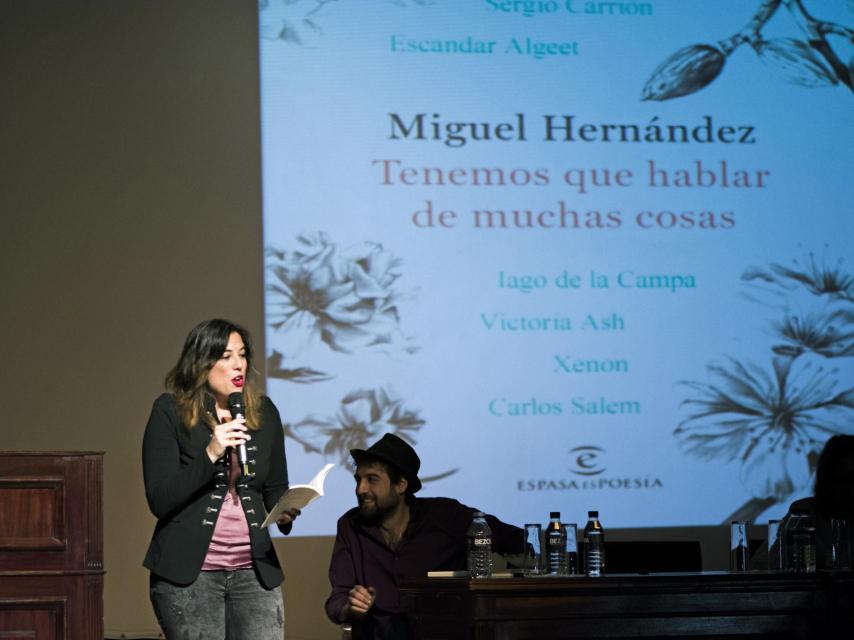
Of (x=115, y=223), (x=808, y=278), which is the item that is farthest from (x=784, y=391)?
(x=115, y=223)

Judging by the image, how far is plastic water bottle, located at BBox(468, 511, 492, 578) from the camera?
3.77 metres

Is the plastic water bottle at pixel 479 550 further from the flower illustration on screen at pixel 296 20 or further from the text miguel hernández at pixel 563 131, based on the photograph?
the flower illustration on screen at pixel 296 20

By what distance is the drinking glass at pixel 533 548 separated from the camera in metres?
3.87

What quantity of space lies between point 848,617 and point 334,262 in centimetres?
241

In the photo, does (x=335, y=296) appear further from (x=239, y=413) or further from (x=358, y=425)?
(x=239, y=413)

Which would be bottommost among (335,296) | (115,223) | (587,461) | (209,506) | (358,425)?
(209,506)

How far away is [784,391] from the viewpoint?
17.9 ft

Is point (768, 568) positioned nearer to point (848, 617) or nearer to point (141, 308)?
A: point (848, 617)

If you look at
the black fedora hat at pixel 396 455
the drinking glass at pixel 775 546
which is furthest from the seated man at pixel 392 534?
the drinking glass at pixel 775 546

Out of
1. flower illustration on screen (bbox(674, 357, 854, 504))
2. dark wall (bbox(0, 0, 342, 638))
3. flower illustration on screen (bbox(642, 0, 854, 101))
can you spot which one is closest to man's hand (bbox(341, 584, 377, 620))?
dark wall (bbox(0, 0, 342, 638))

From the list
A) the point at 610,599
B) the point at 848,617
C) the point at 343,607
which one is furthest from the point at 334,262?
the point at 848,617

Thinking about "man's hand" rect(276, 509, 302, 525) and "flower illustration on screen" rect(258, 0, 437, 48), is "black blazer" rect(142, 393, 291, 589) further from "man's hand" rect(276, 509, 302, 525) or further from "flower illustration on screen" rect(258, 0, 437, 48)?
"flower illustration on screen" rect(258, 0, 437, 48)

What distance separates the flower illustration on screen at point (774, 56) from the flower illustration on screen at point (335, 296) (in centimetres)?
133

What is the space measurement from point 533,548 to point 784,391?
198 centimetres
